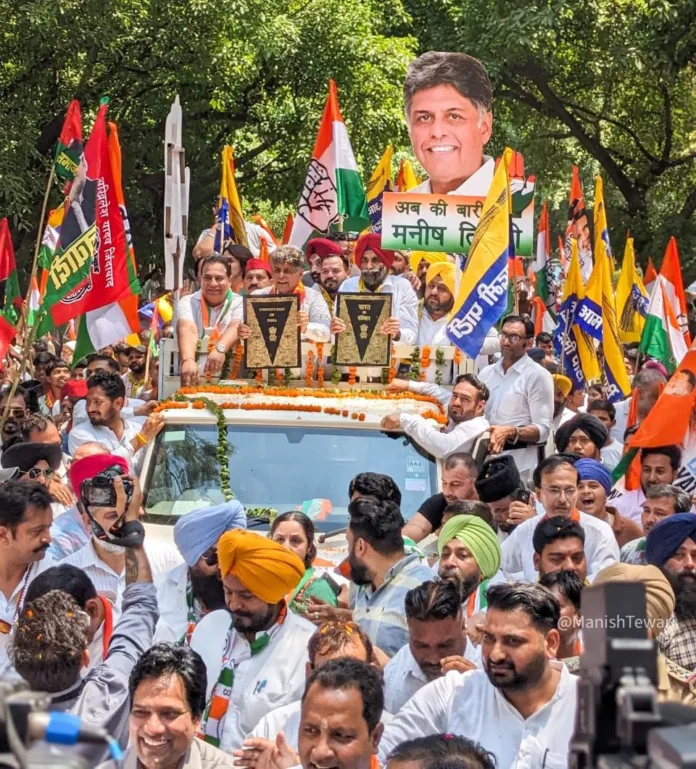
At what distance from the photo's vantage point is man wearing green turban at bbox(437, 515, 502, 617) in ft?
20.1

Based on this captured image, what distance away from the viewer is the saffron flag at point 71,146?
12477 mm

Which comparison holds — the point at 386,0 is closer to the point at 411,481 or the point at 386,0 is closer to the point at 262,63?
the point at 262,63

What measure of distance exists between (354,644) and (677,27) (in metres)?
20.9

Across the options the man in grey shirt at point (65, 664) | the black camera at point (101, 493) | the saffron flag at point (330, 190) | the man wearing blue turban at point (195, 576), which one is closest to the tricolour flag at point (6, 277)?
the saffron flag at point (330, 190)

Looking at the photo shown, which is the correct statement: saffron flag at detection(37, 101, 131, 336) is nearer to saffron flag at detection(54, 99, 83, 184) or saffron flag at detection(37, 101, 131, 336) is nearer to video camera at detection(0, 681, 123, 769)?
Result: saffron flag at detection(54, 99, 83, 184)

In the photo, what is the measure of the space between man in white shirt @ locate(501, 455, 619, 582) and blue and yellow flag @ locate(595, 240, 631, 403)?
18.0 feet

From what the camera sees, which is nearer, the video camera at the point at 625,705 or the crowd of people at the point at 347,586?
the video camera at the point at 625,705

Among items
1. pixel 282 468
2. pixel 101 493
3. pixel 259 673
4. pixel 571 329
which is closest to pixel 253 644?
pixel 259 673

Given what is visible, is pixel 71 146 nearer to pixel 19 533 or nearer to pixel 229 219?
pixel 229 219

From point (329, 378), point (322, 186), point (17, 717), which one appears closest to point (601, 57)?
point (322, 186)

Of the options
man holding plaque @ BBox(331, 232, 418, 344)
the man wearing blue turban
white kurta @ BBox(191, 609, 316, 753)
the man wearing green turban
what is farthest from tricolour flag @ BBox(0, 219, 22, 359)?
white kurta @ BBox(191, 609, 316, 753)

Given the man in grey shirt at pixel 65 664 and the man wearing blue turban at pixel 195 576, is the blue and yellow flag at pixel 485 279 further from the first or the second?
the man in grey shirt at pixel 65 664

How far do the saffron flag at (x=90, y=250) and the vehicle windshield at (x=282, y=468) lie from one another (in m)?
2.55

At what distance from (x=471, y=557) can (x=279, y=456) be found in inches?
81.6
